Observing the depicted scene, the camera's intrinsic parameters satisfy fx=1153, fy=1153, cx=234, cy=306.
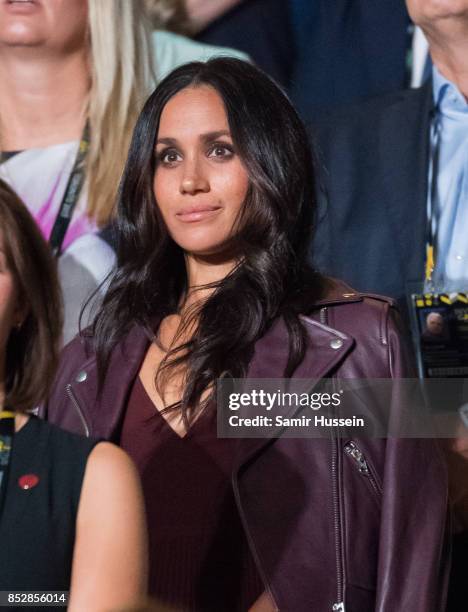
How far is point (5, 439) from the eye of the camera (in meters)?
1.68

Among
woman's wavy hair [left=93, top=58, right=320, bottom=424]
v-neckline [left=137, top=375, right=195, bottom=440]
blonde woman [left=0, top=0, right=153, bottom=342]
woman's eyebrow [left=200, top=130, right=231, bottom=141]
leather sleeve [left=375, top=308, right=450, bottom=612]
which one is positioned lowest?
leather sleeve [left=375, top=308, right=450, bottom=612]

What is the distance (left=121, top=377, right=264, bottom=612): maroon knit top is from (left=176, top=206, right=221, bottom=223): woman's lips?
0.39 meters

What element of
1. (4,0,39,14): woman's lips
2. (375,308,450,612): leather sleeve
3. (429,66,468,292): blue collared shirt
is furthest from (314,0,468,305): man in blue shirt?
(4,0,39,14): woman's lips

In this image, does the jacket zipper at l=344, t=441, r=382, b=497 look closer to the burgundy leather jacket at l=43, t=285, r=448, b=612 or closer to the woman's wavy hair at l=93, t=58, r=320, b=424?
the burgundy leather jacket at l=43, t=285, r=448, b=612

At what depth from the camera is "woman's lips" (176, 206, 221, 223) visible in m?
2.17

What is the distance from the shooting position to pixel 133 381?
2.15m

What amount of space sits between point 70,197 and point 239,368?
948 mm

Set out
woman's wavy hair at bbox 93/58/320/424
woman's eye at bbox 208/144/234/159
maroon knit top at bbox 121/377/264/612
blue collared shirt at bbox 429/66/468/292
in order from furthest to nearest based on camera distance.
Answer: blue collared shirt at bbox 429/66/468/292, woman's eye at bbox 208/144/234/159, woman's wavy hair at bbox 93/58/320/424, maroon knit top at bbox 121/377/264/612

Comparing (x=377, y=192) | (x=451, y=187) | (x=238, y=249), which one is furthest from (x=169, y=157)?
(x=451, y=187)

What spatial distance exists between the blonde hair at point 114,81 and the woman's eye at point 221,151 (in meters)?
0.63

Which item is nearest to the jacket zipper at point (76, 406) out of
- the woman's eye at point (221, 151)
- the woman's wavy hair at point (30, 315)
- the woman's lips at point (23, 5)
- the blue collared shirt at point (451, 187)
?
the woman's wavy hair at point (30, 315)

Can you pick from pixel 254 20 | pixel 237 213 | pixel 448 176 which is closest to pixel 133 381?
pixel 237 213

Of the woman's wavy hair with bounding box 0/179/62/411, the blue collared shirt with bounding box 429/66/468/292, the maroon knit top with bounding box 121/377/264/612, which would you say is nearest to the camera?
the woman's wavy hair with bounding box 0/179/62/411

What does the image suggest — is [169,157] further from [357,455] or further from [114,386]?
[357,455]
